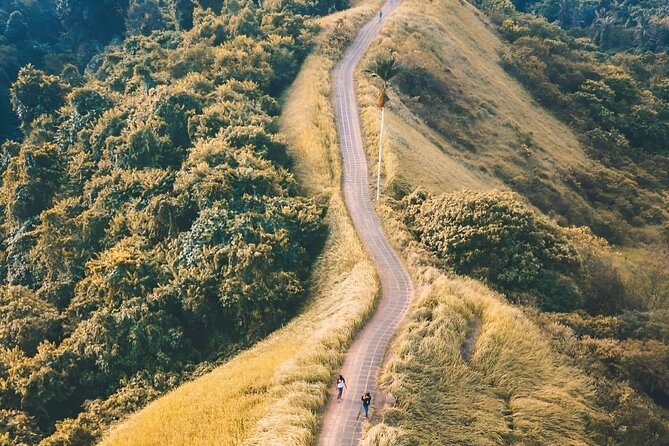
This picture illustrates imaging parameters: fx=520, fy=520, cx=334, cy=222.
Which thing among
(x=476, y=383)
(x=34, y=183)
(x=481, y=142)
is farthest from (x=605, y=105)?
(x=34, y=183)

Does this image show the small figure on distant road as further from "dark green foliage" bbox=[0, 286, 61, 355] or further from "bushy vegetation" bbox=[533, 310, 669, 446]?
"dark green foliage" bbox=[0, 286, 61, 355]

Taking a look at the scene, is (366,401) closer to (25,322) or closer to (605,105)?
(25,322)

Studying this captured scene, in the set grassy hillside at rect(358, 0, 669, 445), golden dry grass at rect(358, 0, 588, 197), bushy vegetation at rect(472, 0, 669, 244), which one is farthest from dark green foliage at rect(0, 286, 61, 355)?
bushy vegetation at rect(472, 0, 669, 244)

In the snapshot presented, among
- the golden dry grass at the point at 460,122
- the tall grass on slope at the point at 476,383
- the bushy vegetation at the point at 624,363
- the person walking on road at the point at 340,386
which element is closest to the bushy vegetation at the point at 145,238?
the person walking on road at the point at 340,386

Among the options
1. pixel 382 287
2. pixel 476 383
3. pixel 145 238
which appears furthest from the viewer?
pixel 145 238

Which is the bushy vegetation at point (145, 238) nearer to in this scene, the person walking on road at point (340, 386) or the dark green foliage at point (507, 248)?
the dark green foliage at point (507, 248)

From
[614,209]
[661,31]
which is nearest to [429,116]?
[614,209]

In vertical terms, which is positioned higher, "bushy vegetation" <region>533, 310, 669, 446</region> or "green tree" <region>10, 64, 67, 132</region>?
"bushy vegetation" <region>533, 310, 669, 446</region>
